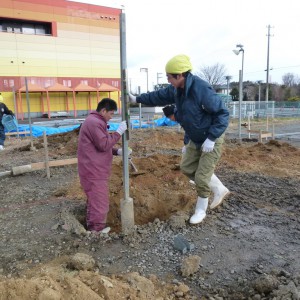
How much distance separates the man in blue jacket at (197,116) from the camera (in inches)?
139

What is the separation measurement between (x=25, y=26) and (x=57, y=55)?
3659 millimetres

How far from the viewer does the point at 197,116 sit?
3646 mm

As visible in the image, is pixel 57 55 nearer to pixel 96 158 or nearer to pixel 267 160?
pixel 267 160

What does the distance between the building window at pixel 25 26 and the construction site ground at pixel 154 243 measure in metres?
27.4

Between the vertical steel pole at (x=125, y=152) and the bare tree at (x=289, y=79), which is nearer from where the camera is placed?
the vertical steel pole at (x=125, y=152)

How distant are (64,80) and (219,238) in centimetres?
3067

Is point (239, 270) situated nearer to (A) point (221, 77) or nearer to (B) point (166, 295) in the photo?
(B) point (166, 295)

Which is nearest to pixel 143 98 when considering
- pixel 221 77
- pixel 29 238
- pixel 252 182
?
pixel 29 238

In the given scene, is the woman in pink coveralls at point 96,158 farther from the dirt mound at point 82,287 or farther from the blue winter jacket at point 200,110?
the dirt mound at point 82,287

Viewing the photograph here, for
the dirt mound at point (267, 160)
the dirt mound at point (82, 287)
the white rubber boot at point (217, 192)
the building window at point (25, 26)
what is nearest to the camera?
the dirt mound at point (82, 287)

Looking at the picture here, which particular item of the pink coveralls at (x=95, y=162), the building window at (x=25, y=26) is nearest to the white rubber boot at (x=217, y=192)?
the pink coveralls at (x=95, y=162)

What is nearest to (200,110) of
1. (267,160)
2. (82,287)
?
(82,287)

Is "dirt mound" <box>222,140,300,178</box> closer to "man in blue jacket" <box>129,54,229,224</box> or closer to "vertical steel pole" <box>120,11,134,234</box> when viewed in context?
"man in blue jacket" <box>129,54,229,224</box>

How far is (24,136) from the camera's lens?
1572 centimetres
